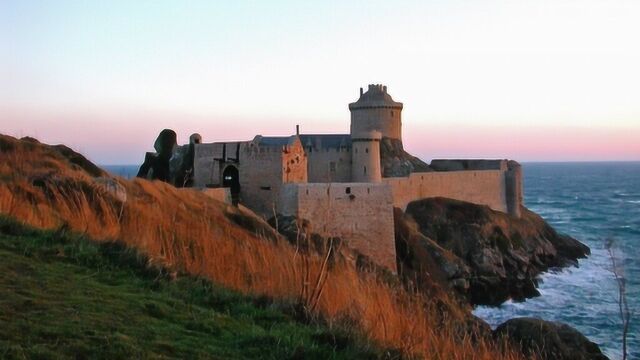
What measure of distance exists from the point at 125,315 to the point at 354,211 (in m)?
24.6

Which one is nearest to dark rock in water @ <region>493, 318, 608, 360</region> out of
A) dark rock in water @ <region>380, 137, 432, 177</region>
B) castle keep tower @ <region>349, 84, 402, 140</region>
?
dark rock in water @ <region>380, 137, 432, 177</region>

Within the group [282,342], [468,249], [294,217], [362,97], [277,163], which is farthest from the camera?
[362,97]

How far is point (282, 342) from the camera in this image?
15.6ft

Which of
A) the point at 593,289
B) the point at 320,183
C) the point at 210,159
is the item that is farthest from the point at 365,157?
the point at 593,289

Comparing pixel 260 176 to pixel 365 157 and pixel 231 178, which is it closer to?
pixel 231 178

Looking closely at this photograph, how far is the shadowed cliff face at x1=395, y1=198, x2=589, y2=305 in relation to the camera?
32812 millimetres

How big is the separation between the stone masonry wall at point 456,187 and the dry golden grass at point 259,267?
95.2ft

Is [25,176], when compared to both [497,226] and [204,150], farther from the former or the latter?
[497,226]

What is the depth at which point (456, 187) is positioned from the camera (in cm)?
4456

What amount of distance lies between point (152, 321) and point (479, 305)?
28.7 meters

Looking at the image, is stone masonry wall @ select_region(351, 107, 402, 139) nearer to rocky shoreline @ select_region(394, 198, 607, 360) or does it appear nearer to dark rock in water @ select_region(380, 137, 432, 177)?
dark rock in water @ select_region(380, 137, 432, 177)

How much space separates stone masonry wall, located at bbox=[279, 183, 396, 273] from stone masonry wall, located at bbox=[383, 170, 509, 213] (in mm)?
8432

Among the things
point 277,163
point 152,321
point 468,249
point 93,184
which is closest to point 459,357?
point 152,321

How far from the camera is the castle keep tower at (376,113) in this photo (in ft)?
151
